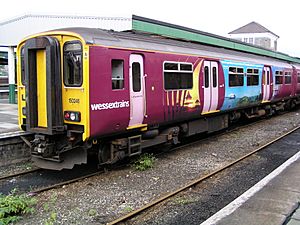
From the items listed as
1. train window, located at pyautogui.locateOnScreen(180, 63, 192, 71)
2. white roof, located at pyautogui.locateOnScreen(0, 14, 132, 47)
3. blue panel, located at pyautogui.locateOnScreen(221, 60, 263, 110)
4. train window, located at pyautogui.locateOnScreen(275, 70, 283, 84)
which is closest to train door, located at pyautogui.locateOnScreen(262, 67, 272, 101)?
blue panel, located at pyautogui.locateOnScreen(221, 60, 263, 110)

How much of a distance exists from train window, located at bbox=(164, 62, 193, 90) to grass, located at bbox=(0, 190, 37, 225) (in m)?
4.57

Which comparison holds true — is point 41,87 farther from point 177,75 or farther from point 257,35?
point 257,35

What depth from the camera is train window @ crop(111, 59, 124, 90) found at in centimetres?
754

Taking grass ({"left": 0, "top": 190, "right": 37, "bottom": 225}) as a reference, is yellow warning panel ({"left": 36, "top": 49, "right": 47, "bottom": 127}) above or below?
above

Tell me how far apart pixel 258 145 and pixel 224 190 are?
5.02 metres

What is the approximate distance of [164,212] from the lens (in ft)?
19.4

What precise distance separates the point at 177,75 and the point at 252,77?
643cm

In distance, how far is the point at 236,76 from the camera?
1337 cm

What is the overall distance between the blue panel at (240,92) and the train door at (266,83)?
68 cm

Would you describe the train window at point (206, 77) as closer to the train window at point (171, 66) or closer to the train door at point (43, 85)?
the train window at point (171, 66)

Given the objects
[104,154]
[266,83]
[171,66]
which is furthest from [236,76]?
[104,154]

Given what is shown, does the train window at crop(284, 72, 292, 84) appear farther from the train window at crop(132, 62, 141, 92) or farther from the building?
the building

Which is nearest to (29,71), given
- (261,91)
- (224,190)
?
(224,190)

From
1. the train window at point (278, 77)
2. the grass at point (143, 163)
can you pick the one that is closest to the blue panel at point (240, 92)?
the train window at point (278, 77)
